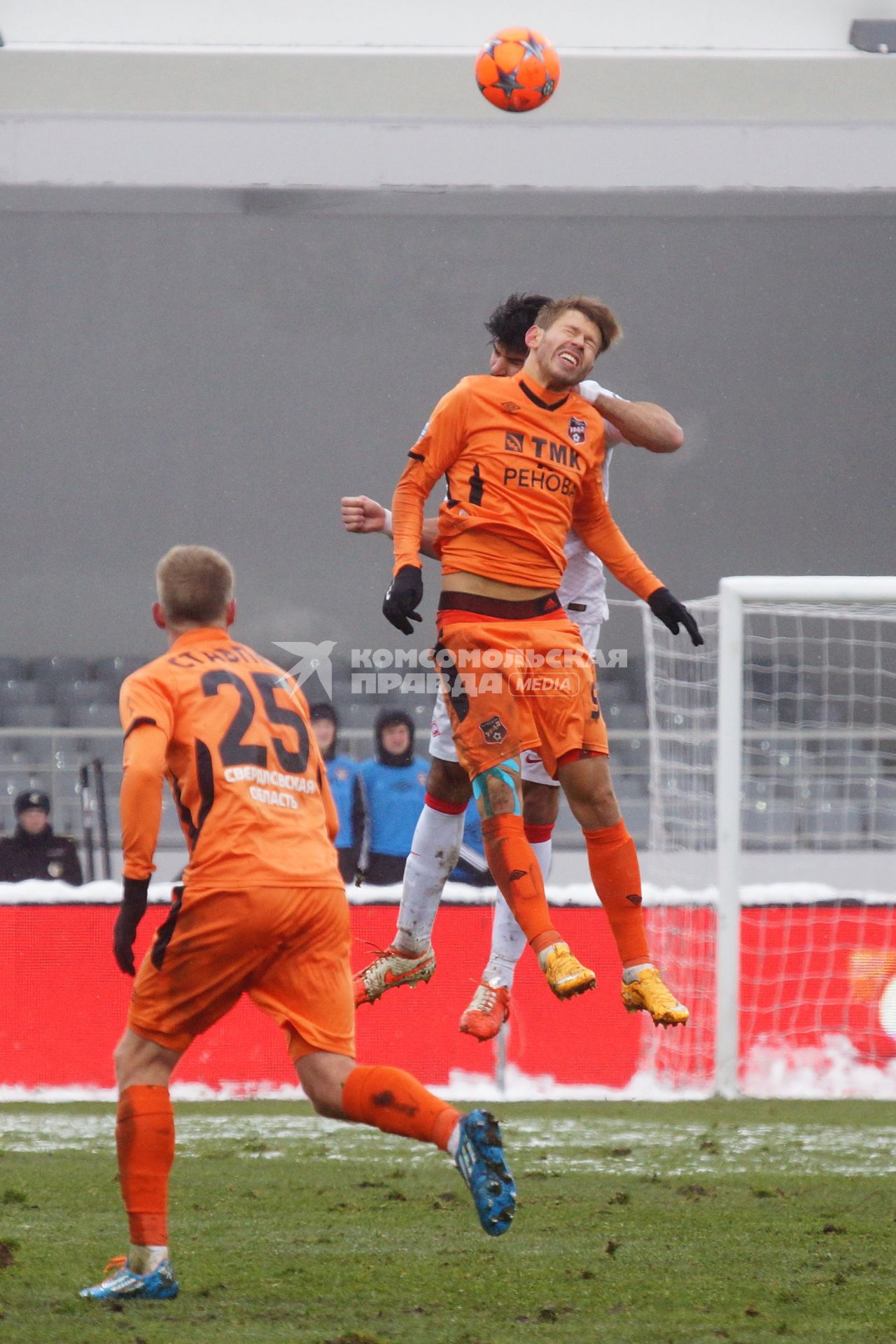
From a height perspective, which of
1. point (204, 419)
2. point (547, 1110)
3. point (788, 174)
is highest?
point (788, 174)

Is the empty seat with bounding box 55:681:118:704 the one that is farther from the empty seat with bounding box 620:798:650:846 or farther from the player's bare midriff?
the player's bare midriff

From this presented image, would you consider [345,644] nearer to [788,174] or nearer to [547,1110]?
[788,174]

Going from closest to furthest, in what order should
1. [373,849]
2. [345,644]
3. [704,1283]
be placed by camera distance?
[704,1283] → [373,849] → [345,644]

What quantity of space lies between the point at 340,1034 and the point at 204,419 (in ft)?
39.6

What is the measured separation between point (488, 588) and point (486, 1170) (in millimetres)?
1944

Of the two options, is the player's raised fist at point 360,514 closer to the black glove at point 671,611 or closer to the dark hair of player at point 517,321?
the dark hair of player at point 517,321

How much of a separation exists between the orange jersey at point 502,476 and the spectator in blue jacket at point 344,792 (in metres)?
3.70

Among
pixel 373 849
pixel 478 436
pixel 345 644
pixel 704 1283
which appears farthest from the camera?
pixel 345 644

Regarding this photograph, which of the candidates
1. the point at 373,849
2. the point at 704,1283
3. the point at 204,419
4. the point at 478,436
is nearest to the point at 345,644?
the point at 204,419

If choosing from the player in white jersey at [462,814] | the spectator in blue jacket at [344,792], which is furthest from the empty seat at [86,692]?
the player in white jersey at [462,814]

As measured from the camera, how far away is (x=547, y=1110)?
7176 millimetres

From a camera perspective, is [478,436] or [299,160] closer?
[478,436]

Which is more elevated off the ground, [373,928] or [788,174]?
[788,174]

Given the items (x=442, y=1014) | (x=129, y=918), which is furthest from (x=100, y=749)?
(x=129, y=918)
